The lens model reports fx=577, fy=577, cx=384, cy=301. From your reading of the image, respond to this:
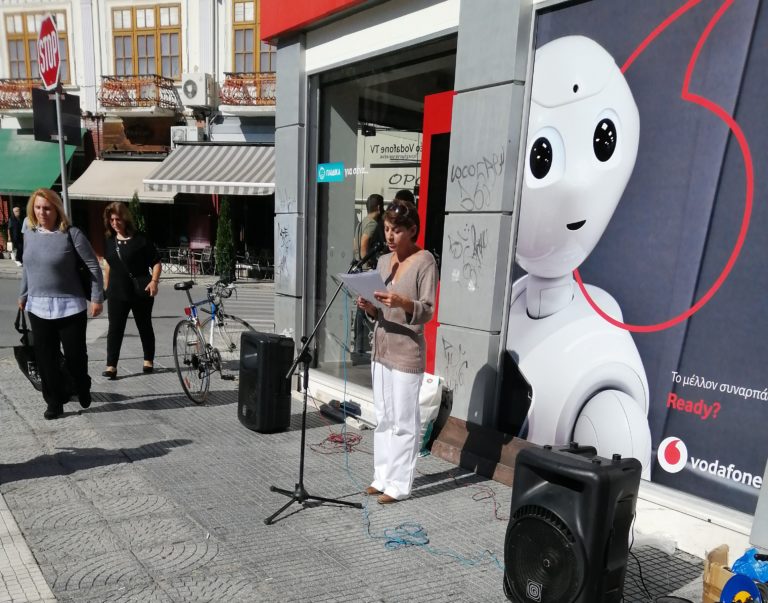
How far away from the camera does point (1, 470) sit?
162 inches

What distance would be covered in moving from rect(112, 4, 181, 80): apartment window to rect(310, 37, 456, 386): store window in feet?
53.7

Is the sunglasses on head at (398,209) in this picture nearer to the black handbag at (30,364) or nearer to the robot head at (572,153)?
the robot head at (572,153)

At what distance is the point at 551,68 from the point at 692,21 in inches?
38.5

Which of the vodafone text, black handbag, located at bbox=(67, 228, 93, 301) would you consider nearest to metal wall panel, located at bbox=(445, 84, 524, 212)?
the vodafone text

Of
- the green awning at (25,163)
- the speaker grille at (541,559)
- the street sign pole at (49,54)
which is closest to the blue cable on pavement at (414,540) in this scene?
the speaker grille at (541,559)

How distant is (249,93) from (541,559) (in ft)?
62.1

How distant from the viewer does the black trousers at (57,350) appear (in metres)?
4.93

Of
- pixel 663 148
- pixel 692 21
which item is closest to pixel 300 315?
pixel 663 148

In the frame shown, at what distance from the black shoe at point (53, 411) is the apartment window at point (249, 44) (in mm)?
16330

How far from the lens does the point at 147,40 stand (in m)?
20.4

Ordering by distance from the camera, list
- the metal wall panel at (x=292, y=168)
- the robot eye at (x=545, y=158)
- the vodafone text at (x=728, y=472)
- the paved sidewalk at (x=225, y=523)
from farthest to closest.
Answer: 1. the metal wall panel at (x=292, y=168)
2. the robot eye at (x=545, y=158)
3. the vodafone text at (x=728, y=472)
4. the paved sidewalk at (x=225, y=523)

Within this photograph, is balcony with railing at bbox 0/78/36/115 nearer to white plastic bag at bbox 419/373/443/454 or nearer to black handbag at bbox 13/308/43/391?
black handbag at bbox 13/308/43/391

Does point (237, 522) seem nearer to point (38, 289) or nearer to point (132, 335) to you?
point (38, 289)

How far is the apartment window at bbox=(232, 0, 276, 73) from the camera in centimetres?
1905
